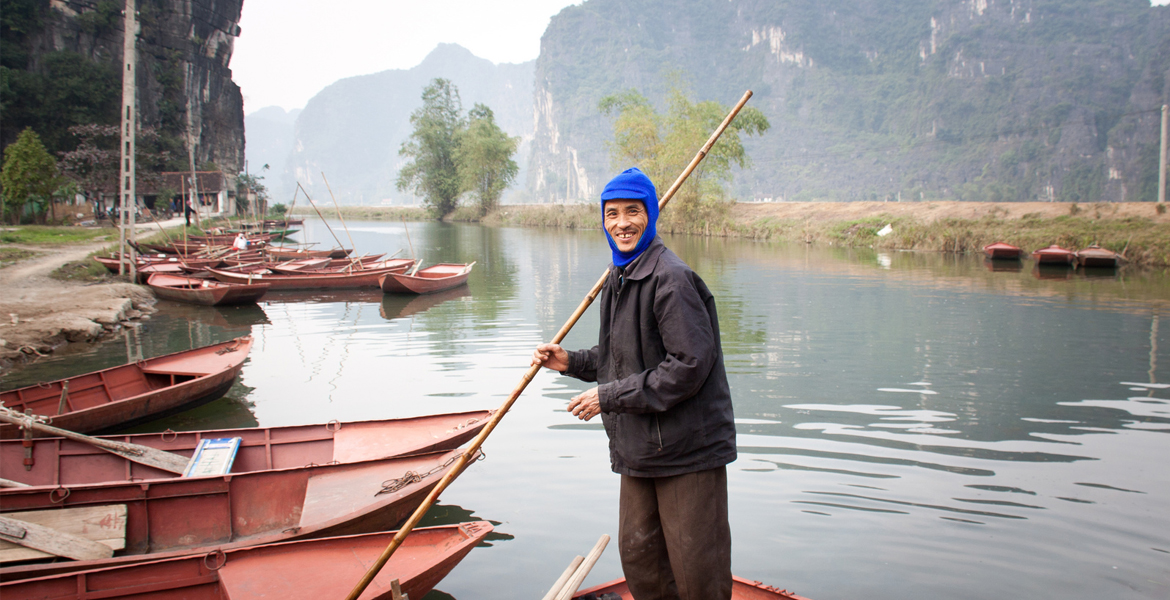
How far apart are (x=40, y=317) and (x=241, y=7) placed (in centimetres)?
5320

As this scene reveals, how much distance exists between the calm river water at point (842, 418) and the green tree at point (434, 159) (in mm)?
50015

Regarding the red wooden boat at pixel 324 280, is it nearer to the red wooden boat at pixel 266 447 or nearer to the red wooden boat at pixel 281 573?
the red wooden boat at pixel 266 447

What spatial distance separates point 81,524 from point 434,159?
65.6 metres

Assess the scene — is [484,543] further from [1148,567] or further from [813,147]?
[813,147]

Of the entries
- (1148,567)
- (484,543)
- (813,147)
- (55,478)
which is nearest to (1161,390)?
(1148,567)

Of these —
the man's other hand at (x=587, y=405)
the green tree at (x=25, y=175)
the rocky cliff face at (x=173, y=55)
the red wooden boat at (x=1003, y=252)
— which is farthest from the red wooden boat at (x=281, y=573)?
the rocky cliff face at (x=173, y=55)

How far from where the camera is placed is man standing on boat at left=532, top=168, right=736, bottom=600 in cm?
229

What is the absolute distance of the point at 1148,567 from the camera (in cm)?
453

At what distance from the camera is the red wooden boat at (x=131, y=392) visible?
21.1 feet

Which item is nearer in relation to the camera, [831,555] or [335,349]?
[831,555]

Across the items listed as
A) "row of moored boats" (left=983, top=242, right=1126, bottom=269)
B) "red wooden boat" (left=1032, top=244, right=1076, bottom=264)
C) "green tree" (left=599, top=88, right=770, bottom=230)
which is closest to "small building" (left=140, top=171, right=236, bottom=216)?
"green tree" (left=599, top=88, right=770, bottom=230)

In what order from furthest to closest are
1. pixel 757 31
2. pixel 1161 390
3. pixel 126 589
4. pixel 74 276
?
pixel 757 31 → pixel 74 276 → pixel 1161 390 → pixel 126 589

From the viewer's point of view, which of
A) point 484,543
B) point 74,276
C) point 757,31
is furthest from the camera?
point 757,31

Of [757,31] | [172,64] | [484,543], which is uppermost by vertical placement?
[757,31]
